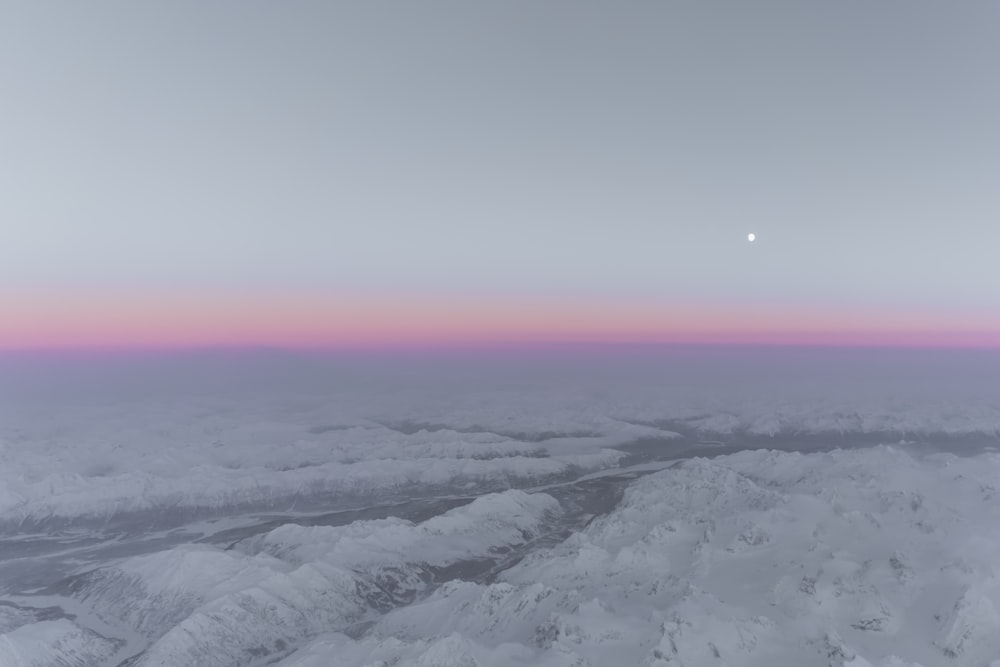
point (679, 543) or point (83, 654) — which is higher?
point (679, 543)

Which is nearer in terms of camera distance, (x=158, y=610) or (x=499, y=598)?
(x=499, y=598)

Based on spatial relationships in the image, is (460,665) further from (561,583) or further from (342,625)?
(342,625)

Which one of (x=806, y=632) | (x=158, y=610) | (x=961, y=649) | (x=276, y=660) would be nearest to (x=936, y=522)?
(x=961, y=649)

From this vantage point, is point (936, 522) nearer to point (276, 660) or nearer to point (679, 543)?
point (679, 543)

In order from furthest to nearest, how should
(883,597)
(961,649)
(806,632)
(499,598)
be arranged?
(499,598) → (883,597) → (806,632) → (961,649)

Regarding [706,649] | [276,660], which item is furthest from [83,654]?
[706,649]

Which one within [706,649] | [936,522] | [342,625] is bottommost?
[342,625]

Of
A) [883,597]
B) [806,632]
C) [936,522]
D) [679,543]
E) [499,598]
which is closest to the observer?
[806,632]

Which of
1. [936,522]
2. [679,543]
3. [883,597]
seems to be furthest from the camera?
[679,543]

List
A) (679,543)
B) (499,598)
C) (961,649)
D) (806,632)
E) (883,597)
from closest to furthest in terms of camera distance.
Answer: (961,649)
(806,632)
(883,597)
(499,598)
(679,543)
